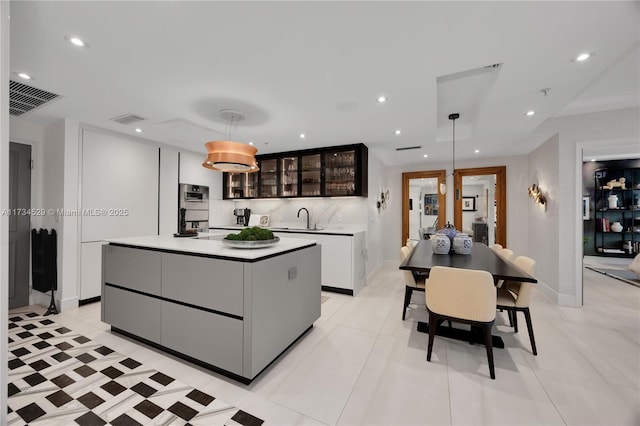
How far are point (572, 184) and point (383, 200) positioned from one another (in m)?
3.04

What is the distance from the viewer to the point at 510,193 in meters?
5.35

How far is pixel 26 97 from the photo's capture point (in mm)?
2646

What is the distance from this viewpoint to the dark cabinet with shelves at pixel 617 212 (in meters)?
5.98

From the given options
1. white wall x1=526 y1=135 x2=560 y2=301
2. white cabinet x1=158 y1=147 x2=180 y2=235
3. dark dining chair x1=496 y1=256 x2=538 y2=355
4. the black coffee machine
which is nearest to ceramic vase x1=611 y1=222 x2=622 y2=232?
white wall x1=526 y1=135 x2=560 y2=301

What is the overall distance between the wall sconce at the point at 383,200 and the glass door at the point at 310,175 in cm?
143

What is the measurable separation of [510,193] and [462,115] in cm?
280

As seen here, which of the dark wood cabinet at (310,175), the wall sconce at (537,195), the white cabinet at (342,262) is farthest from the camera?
the dark wood cabinet at (310,175)

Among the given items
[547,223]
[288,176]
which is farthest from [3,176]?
[547,223]

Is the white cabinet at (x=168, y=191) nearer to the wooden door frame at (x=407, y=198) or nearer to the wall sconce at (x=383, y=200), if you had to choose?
the wall sconce at (x=383, y=200)

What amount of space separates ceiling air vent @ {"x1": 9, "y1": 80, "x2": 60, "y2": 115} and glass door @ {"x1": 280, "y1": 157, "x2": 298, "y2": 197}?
308 centimetres

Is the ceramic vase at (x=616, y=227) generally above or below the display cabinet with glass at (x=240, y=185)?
below

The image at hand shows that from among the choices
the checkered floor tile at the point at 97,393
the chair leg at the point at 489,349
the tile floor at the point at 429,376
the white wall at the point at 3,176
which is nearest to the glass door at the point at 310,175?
the tile floor at the point at 429,376

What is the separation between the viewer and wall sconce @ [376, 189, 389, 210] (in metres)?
5.34

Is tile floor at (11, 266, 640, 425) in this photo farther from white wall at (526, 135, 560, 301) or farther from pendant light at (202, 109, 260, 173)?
pendant light at (202, 109, 260, 173)
